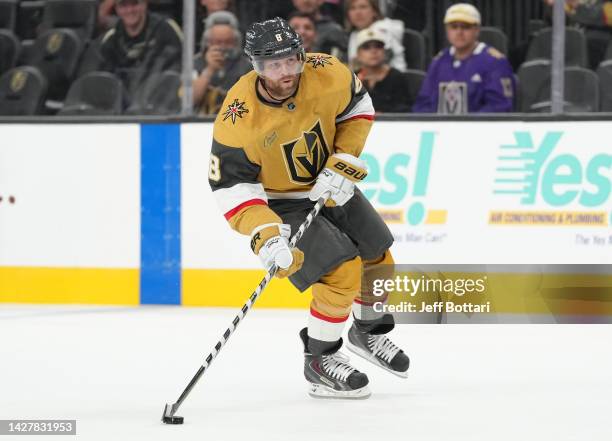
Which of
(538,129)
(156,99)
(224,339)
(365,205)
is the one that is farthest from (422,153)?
(224,339)

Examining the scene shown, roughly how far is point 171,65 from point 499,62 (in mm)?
1734

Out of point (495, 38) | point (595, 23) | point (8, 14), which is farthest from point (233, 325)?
point (8, 14)

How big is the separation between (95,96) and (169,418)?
3.52 m

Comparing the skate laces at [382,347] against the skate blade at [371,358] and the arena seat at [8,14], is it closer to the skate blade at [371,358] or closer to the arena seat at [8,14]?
the skate blade at [371,358]

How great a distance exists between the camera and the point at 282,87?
3.74m

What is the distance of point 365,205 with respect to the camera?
13.4 ft

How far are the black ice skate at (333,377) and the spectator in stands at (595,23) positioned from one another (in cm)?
265

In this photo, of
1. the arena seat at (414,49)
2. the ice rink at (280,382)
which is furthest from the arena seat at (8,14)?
the arena seat at (414,49)

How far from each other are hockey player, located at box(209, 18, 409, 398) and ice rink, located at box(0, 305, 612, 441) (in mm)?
228

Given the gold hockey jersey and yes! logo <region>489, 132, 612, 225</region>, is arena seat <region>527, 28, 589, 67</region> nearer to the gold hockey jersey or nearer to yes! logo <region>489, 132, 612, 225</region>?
yes! logo <region>489, 132, 612, 225</region>

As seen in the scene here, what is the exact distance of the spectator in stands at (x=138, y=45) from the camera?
652cm

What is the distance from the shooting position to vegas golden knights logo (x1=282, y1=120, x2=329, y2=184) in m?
3.83

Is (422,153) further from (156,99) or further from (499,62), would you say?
(156,99)

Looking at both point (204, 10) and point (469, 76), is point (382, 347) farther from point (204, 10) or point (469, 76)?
point (204, 10)
